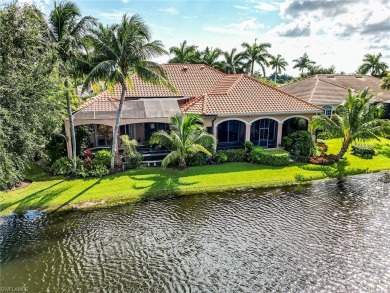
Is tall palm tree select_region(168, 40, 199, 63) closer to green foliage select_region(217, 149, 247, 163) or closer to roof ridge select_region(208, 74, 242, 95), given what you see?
roof ridge select_region(208, 74, 242, 95)

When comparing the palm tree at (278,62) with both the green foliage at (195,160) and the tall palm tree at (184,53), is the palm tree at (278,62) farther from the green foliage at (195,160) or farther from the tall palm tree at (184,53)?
the green foliage at (195,160)

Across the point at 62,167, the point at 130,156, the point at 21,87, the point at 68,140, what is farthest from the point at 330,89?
the point at 21,87

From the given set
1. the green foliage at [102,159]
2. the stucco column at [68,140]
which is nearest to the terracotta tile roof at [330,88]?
the green foliage at [102,159]

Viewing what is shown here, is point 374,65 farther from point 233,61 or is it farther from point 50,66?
point 50,66

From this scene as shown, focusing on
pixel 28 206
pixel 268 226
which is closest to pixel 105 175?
pixel 28 206

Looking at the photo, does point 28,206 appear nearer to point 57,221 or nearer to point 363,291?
point 57,221

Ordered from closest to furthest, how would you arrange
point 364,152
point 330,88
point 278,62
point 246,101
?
point 364,152 < point 246,101 < point 330,88 < point 278,62
